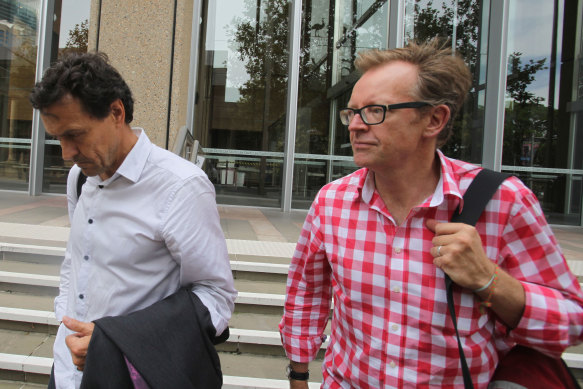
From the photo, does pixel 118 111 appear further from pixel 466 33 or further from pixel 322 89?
pixel 466 33

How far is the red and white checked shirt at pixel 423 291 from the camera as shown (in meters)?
1.11

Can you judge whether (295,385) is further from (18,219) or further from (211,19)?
(211,19)

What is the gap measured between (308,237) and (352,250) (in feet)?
0.75

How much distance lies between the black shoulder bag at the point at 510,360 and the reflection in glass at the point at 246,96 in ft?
23.8

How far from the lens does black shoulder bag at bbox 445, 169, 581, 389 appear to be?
1.08 meters

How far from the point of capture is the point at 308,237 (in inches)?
59.9

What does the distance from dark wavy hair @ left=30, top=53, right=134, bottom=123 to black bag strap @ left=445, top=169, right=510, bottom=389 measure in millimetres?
1098

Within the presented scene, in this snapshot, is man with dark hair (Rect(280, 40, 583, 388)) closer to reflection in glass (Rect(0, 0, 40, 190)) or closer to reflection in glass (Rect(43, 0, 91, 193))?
reflection in glass (Rect(43, 0, 91, 193))

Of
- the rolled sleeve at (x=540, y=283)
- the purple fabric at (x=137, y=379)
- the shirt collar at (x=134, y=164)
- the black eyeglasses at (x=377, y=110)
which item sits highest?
the black eyeglasses at (x=377, y=110)

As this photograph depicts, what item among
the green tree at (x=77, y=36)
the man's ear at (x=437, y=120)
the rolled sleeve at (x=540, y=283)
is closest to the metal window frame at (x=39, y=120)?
the green tree at (x=77, y=36)

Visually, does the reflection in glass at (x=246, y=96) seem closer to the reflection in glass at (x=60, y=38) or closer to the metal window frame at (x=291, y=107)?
the metal window frame at (x=291, y=107)

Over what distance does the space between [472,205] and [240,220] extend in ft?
18.7

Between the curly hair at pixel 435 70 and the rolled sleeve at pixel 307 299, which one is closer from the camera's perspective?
the curly hair at pixel 435 70

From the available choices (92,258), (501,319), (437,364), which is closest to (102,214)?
(92,258)
